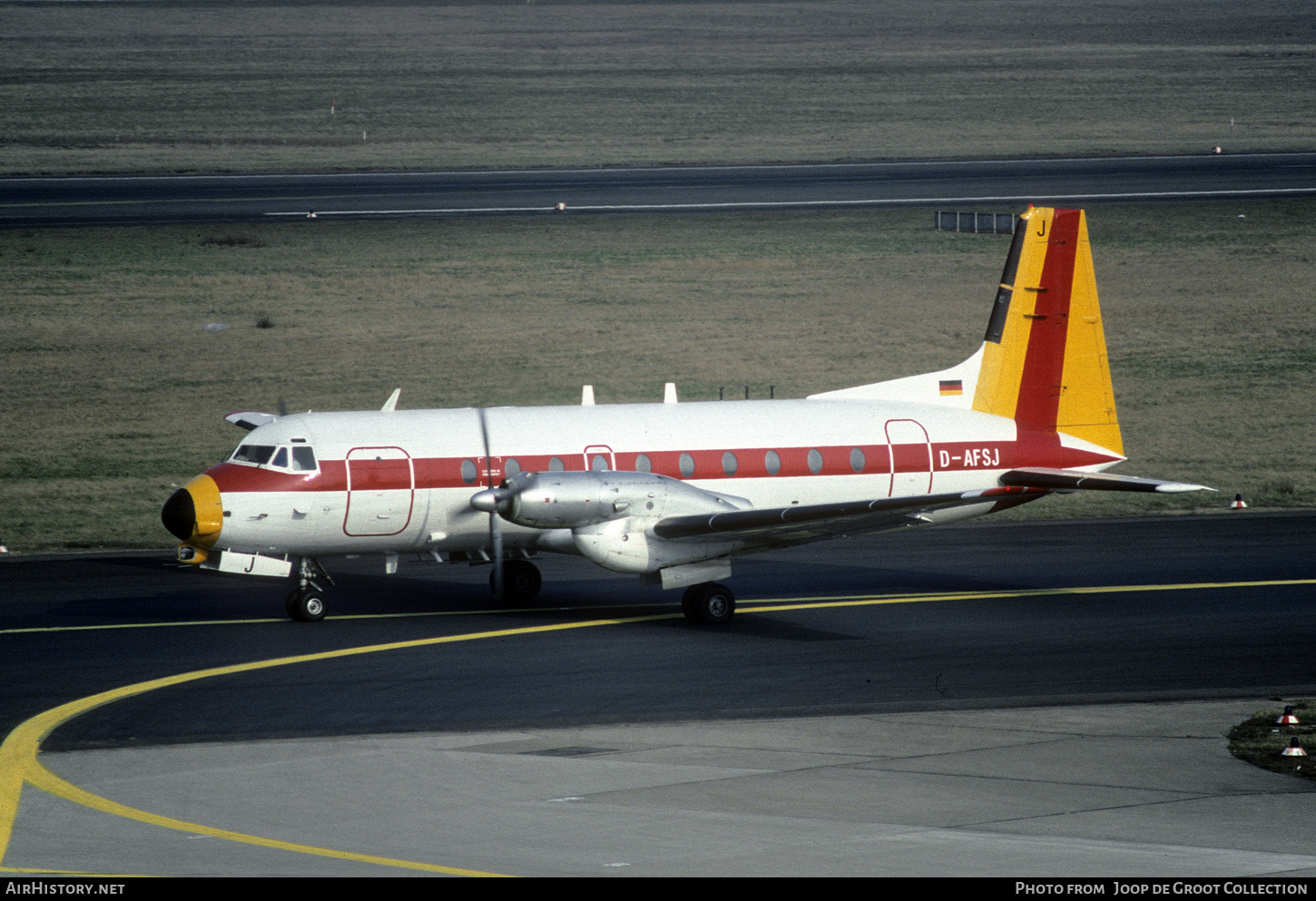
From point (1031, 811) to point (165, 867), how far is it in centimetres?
738

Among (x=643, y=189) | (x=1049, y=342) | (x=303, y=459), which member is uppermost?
(x=643, y=189)

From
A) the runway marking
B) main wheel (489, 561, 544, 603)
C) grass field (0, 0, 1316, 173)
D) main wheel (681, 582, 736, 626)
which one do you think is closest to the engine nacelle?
main wheel (681, 582, 736, 626)

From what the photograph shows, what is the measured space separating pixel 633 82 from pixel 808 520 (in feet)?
333

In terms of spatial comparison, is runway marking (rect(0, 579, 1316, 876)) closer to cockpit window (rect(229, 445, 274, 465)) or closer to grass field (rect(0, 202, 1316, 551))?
cockpit window (rect(229, 445, 274, 465))

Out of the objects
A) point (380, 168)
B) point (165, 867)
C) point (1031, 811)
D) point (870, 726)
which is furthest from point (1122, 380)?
point (380, 168)

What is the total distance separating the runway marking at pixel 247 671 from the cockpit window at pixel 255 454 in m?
2.50

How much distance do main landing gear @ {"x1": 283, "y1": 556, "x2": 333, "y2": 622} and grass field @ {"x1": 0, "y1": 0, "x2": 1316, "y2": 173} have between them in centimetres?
6141

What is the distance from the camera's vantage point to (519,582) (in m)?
26.3

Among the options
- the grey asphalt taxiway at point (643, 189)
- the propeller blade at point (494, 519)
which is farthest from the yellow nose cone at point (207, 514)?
the grey asphalt taxiway at point (643, 189)

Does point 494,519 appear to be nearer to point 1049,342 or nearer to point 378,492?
point 378,492

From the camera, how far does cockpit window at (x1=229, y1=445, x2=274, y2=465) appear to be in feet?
79.1

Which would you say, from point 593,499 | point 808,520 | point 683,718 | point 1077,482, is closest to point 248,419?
point 593,499

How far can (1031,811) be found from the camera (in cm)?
1459

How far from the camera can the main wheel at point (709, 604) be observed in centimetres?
2433
